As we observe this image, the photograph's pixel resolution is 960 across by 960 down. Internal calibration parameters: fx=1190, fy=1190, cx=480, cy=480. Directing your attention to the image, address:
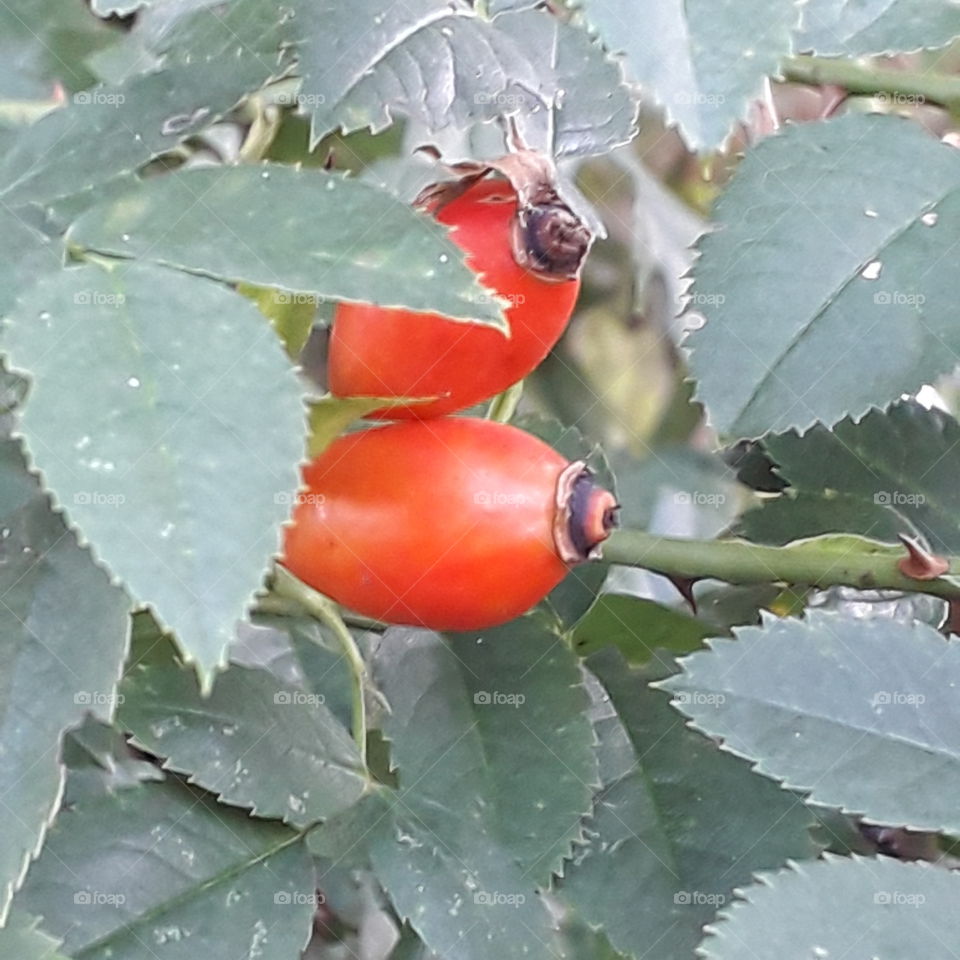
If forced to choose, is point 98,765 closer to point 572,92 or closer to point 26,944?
point 26,944

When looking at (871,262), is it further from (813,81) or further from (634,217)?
(634,217)

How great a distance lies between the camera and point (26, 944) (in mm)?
487

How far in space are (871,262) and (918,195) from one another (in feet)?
0.18

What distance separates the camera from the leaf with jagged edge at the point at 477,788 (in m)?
0.57

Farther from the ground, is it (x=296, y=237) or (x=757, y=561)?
(x=296, y=237)
